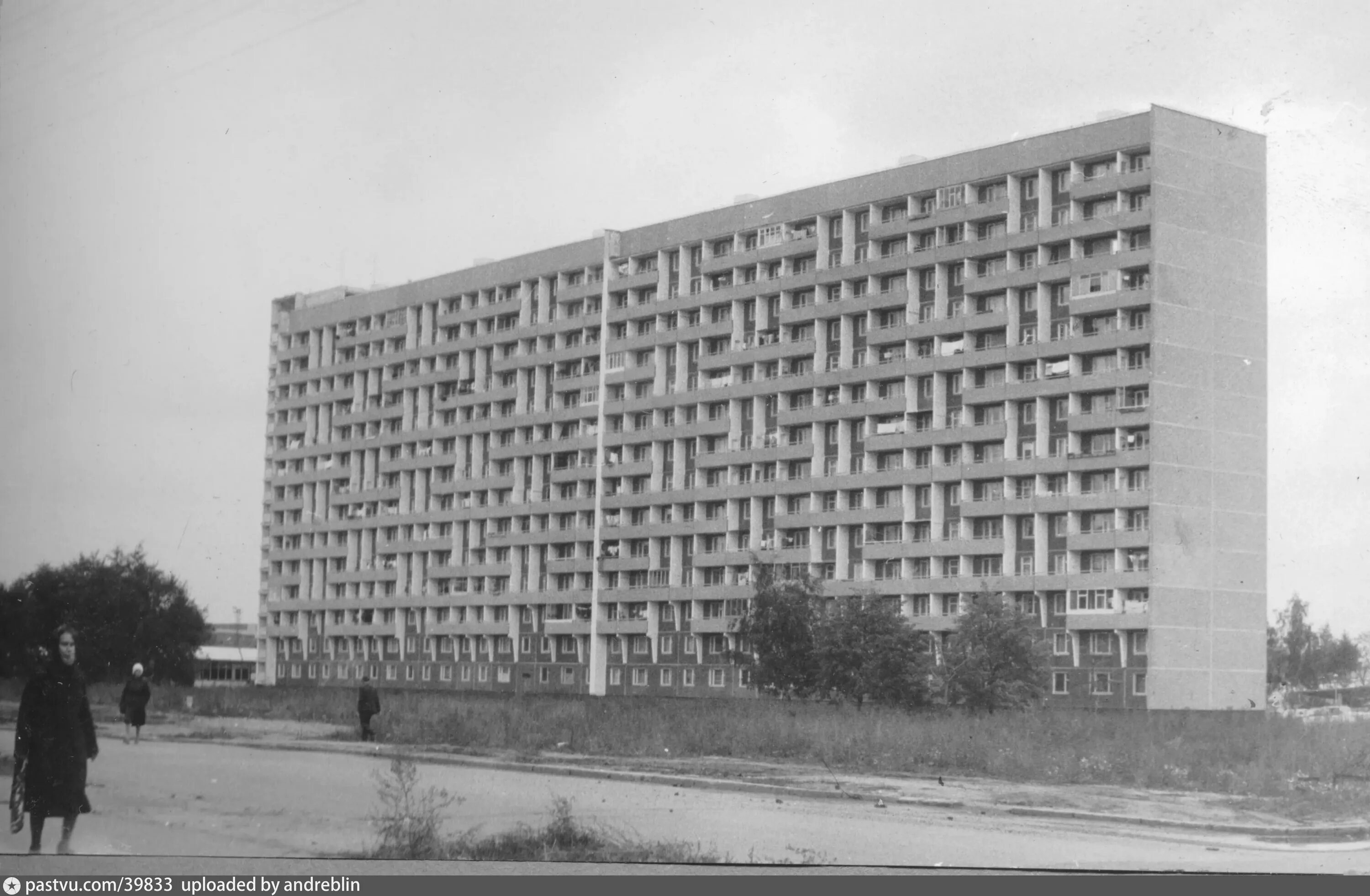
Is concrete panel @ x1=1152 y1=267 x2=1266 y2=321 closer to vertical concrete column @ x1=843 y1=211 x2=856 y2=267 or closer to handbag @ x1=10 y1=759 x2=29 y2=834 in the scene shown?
vertical concrete column @ x1=843 y1=211 x2=856 y2=267

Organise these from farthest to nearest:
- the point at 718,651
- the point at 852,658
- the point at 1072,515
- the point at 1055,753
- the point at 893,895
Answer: the point at 718,651 → the point at 1072,515 → the point at 852,658 → the point at 1055,753 → the point at 893,895

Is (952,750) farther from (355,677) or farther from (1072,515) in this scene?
(355,677)

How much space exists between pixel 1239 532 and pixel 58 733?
67.1 feet

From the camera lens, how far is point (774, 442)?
111 feet

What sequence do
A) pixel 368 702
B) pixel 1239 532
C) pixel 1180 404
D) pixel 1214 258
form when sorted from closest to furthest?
1. pixel 368 702
2. pixel 1214 258
3. pixel 1239 532
4. pixel 1180 404


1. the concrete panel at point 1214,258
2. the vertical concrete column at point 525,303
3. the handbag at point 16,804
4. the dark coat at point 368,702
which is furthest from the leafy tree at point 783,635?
the handbag at point 16,804

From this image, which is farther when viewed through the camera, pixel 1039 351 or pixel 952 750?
pixel 1039 351

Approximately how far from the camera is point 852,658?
25031mm

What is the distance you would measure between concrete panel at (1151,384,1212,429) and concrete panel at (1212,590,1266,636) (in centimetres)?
326

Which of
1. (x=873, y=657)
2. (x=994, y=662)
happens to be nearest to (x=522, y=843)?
(x=873, y=657)

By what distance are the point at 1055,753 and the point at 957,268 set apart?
1616 cm

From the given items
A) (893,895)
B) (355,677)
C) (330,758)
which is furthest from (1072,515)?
(893,895)

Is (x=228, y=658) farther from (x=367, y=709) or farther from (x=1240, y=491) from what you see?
(x=1240, y=491)

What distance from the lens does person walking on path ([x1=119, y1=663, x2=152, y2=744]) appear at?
2039 cm
